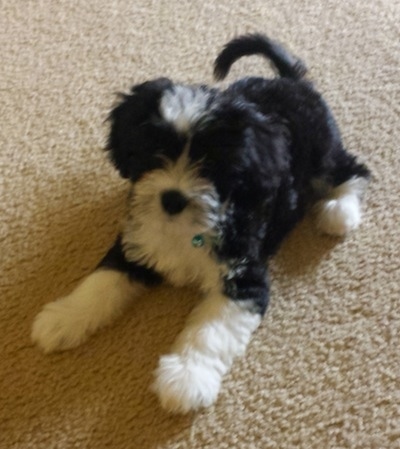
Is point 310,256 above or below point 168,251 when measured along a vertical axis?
below

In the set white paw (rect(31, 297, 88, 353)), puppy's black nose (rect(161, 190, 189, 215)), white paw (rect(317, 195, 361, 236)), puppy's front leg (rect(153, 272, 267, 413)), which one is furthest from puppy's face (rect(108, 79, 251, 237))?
white paw (rect(317, 195, 361, 236))

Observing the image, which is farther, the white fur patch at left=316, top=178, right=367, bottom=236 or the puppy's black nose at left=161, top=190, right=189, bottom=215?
the white fur patch at left=316, top=178, right=367, bottom=236

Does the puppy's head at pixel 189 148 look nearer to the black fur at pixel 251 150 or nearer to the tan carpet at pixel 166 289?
the black fur at pixel 251 150

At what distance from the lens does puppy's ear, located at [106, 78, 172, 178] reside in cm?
139

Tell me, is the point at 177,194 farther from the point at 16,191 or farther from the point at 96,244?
the point at 16,191

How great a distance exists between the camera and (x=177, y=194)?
1360 millimetres

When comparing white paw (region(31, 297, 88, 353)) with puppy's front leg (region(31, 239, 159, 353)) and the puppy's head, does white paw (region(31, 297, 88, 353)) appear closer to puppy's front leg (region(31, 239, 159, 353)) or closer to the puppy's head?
puppy's front leg (region(31, 239, 159, 353))

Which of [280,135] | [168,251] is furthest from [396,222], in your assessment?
[168,251]

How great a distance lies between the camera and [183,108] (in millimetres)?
1324

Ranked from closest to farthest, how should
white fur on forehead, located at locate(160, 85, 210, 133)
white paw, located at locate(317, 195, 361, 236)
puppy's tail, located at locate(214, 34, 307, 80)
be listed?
white fur on forehead, located at locate(160, 85, 210, 133)
white paw, located at locate(317, 195, 361, 236)
puppy's tail, located at locate(214, 34, 307, 80)

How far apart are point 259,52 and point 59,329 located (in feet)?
3.18

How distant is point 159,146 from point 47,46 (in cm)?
129

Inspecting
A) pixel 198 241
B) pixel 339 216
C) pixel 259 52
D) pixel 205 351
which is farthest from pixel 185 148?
pixel 259 52

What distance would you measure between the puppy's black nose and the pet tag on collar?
0.38 ft
